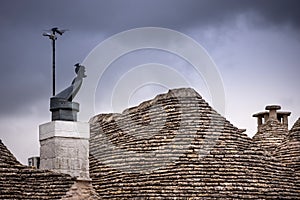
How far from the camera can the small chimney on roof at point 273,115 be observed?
33125 mm

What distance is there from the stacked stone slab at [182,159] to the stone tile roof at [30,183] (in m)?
2.97

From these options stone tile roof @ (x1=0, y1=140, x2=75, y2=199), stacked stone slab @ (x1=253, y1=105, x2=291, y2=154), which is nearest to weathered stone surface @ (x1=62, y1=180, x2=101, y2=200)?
stone tile roof @ (x1=0, y1=140, x2=75, y2=199)

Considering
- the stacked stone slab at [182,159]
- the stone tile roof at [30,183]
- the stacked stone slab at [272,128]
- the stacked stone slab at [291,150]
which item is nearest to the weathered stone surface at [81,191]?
the stone tile roof at [30,183]

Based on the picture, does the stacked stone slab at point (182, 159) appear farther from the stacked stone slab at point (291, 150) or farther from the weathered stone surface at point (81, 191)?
the weathered stone surface at point (81, 191)

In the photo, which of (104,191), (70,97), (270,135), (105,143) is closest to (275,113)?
(270,135)

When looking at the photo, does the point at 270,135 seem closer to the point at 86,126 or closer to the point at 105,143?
the point at 105,143

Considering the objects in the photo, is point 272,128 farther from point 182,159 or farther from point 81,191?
point 81,191

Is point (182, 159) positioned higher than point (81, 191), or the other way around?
point (182, 159)

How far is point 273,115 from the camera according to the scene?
109ft

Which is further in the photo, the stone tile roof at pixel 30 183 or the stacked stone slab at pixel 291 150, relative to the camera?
the stacked stone slab at pixel 291 150

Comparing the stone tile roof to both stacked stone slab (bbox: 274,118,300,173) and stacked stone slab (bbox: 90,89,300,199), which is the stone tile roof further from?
stacked stone slab (bbox: 274,118,300,173)

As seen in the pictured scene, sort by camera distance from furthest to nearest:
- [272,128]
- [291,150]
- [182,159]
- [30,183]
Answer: [272,128] → [291,150] → [182,159] → [30,183]

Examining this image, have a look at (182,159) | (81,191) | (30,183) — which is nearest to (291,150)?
(182,159)

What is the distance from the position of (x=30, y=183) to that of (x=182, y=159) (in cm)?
469
